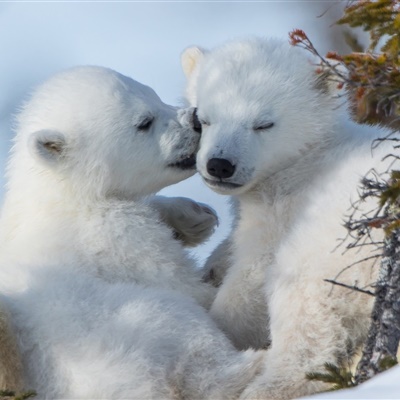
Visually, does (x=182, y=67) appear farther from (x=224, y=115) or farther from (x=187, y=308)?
(x=187, y=308)

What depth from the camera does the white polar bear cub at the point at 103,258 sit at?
150 inches

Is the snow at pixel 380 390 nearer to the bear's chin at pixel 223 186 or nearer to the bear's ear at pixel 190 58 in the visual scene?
the bear's chin at pixel 223 186

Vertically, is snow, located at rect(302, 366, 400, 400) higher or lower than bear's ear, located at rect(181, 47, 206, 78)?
lower

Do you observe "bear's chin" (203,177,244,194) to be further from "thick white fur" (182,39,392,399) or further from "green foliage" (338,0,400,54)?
"green foliage" (338,0,400,54)

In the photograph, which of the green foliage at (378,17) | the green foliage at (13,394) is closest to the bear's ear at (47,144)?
the green foliage at (13,394)

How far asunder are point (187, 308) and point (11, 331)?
2.78ft

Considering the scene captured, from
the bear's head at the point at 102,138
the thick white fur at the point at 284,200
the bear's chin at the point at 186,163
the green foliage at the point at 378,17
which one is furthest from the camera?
the bear's chin at the point at 186,163

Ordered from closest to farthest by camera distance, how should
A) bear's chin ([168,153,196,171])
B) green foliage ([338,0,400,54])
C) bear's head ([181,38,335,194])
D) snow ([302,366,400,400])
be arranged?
snow ([302,366,400,400])
green foliage ([338,0,400,54])
bear's head ([181,38,335,194])
bear's chin ([168,153,196,171])

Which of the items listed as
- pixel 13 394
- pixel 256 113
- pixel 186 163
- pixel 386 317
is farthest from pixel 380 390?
pixel 186 163

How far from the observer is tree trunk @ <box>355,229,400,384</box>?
3148mm

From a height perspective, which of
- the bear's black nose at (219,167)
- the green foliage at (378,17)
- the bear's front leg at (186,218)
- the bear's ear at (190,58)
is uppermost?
the green foliage at (378,17)

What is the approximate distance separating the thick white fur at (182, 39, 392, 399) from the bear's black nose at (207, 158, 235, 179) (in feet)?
0.10

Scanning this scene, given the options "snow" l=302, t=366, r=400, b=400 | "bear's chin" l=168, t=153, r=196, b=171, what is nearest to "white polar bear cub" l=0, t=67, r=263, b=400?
"bear's chin" l=168, t=153, r=196, b=171

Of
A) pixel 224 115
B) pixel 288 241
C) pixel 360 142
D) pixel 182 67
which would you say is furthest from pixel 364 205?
pixel 182 67
